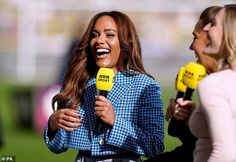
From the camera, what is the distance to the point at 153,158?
4.11 meters

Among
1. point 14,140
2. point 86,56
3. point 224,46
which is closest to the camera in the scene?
point 224,46

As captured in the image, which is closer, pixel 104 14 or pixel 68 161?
pixel 104 14

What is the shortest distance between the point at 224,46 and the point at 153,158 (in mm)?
936

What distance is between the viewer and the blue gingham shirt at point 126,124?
4117 millimetres

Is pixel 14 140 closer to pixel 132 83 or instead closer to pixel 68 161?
pixel 68 161

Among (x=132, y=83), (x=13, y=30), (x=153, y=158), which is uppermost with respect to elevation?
(x=132, y=83)

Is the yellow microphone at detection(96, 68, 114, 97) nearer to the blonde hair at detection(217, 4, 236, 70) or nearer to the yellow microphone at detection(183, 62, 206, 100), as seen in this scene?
the yellow microphone at detection(183, 62, 206, 100)

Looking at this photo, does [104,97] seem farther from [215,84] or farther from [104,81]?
[215,84]

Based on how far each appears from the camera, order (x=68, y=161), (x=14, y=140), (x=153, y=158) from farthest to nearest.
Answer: (x=14, y=140) < (x=68, y=161) < (x=153, y=158)

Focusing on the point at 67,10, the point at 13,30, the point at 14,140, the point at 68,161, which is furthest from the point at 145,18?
the point at 68,161

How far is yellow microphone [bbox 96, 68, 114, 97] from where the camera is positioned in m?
3.99

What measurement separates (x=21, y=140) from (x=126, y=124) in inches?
307

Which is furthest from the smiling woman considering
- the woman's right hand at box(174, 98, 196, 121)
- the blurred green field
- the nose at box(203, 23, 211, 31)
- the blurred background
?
the blurred background

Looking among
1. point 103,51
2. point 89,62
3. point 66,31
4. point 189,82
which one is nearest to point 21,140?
point 89,62
